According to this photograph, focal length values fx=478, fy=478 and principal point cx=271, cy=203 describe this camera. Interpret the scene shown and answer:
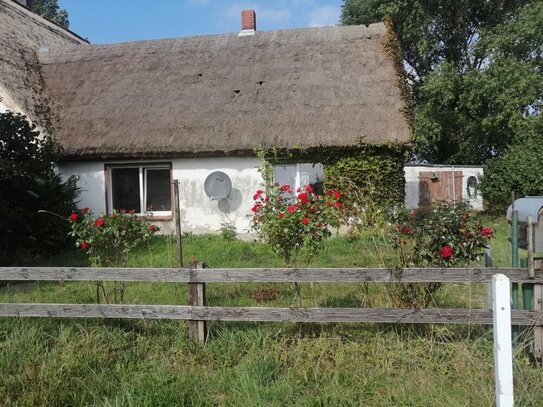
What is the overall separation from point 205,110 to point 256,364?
9208 mm

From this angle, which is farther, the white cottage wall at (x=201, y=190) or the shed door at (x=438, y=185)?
the shed door at (x=438, y=185)

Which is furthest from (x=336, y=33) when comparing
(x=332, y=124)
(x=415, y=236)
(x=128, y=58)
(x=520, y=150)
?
(x=415, y=236)

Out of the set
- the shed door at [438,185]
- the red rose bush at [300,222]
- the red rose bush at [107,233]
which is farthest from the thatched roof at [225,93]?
the shed door at [438,185]

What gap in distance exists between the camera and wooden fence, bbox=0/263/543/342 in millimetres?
3801

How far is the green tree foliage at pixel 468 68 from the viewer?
19.1 metres

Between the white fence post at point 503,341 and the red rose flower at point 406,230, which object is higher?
the red rose flower at point 406,230

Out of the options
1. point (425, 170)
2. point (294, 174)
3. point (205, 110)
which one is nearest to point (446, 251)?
point (294, 174)

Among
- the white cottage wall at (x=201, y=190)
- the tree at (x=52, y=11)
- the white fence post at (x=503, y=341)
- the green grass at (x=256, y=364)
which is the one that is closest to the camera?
the white fence post at (x=503, y=341)

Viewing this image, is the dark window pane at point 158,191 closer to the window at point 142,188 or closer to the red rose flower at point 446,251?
the window at point 142,188

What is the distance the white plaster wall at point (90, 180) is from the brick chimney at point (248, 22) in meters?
6.48

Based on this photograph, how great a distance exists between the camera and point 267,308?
13.4ft

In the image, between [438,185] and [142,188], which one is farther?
[438,185]

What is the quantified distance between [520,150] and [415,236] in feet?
45.9

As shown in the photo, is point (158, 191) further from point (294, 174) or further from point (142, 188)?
point (294, 174)
